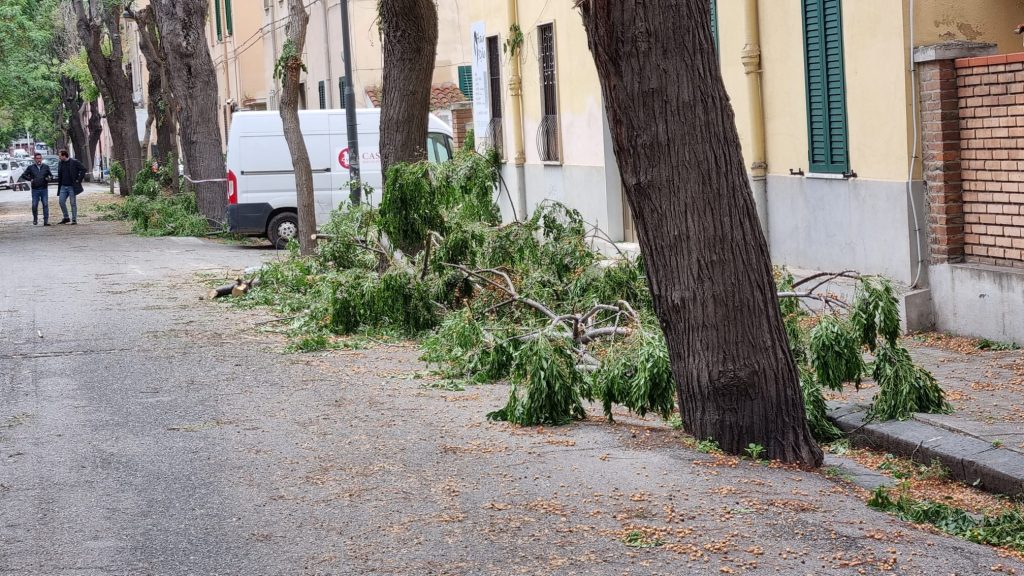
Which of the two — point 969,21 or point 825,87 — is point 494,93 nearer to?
point 825,87

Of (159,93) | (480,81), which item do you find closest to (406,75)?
(480,81)

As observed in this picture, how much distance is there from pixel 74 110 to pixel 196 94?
4173cm

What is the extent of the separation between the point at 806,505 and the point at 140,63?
6273 cm

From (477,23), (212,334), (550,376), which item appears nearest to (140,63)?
(477,23)

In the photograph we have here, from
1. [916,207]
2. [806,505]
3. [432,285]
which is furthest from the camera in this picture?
[432,285]

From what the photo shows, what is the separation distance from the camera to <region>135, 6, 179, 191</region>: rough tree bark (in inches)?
1268

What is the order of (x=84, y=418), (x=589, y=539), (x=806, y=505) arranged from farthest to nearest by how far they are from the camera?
1. (x=84, y=418)
2. (x=806, y=505)
3. (x=589, y=539)

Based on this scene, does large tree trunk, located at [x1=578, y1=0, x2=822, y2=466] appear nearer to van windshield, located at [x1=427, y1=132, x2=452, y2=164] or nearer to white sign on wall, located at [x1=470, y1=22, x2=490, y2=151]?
white sign on wall, located at [x1=470, y1=22, x2=490, y2=151]

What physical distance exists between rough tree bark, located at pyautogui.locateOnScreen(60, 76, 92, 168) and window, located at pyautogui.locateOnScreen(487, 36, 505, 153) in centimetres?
4182

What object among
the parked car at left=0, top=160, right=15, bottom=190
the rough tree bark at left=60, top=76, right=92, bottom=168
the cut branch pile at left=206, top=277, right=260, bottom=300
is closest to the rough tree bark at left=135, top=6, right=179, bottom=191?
the cut branch pile at left=206, top=277, right=260, bottom=300

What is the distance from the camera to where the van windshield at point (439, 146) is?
2267 centimetres

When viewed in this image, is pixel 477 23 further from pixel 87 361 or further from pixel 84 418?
pixel 84 418

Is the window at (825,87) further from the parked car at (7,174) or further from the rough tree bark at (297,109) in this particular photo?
the parked car at (7,174)

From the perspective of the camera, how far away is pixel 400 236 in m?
12.3
